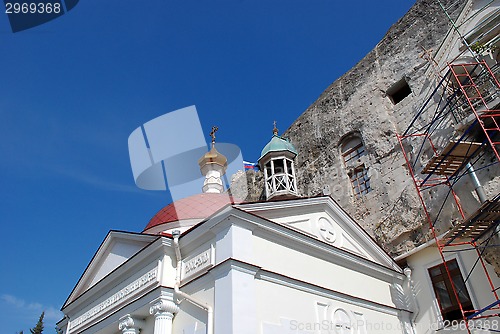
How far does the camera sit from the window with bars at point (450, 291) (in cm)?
966

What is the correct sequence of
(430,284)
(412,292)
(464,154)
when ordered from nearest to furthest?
(464,154), (430,284), (412,292)

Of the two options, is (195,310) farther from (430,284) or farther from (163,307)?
(430,284)

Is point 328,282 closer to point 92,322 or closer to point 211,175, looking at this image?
point 92,322

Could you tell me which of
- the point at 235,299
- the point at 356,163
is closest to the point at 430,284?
the point at 356,163

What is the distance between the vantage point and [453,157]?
30.8ft

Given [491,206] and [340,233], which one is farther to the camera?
[340,233]

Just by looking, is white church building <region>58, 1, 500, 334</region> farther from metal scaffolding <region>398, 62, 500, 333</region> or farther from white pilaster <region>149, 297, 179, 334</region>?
metal scaffolding <region>398, 62, 500, 333</region>

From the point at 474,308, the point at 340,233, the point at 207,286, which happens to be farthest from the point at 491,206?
the point at 207,286

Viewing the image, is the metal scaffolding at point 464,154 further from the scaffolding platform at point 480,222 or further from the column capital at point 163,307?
the column capital at point 163,307

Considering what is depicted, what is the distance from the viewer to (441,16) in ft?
45.4

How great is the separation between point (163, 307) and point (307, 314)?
114 inches

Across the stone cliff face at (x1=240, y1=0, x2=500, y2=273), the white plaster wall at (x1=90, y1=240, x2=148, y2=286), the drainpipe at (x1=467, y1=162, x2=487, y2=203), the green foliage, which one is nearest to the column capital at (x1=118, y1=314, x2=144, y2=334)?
the white plaster wall at (x1=90, y1=240, x2=148, y2=286)

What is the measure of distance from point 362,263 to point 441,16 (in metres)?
9.35

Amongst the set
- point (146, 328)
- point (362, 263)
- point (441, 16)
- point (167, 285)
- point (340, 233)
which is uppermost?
point (441, 16)
